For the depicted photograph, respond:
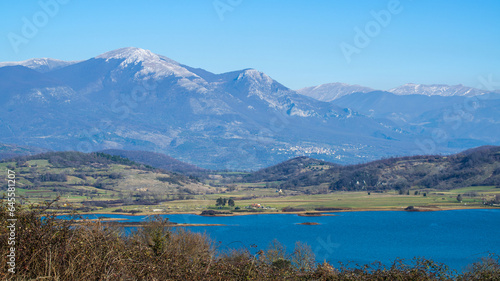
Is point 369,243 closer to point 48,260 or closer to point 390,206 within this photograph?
point 390,206

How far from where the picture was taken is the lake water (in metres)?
57.9

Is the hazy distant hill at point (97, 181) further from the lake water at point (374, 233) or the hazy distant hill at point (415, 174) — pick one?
the hazy distant hill at point (415, 174)

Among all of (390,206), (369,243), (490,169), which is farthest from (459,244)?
Result: (490,169)

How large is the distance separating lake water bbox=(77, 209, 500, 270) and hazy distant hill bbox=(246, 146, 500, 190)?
38.6 m

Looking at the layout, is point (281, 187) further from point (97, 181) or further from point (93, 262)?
point (93, 262)

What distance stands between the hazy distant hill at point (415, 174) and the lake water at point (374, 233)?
3862cm

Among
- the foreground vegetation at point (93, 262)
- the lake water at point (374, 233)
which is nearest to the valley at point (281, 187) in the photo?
the lake water at point (374, 233)

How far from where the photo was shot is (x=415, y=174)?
148m

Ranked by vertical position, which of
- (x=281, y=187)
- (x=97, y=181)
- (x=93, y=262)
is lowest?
(x=93, y=262)

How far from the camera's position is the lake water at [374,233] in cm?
5794

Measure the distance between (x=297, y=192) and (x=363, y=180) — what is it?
65.3ft

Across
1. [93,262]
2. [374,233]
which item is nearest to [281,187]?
[374,233]

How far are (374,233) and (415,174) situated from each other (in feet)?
248

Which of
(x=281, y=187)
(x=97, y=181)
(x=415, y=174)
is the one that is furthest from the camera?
(x=281, y=187)
